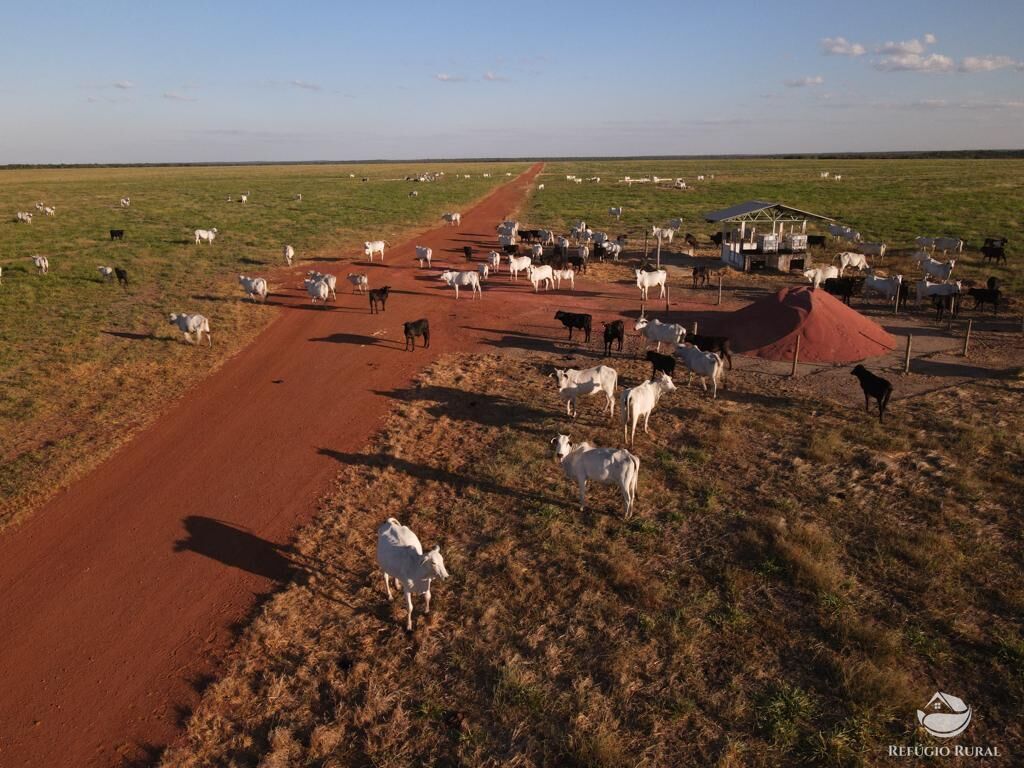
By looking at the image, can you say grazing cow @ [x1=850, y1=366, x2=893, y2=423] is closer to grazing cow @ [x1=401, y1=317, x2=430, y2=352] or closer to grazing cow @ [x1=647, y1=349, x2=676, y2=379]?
grazing cow @ [x1=647, y1=349, x2=676, y2=379]

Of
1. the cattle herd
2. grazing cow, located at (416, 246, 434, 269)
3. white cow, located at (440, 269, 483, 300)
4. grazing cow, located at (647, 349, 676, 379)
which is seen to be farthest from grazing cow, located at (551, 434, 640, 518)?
grazing cow, located at (416, 246, 434, 269)

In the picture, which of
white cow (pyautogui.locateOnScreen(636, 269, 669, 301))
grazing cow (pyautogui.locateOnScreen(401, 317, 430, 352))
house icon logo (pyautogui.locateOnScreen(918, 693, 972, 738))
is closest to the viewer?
house icon logo (pyautogui.locateOnScreen(918, 693, 972, 738))

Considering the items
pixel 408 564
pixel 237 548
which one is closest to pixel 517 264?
pixel 237 548

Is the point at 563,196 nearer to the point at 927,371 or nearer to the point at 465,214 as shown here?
the point at 465,214

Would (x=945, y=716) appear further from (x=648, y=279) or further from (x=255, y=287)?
(x=255, y=287)

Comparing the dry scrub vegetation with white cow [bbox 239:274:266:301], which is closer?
the dry scrub vegetation
